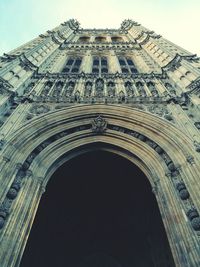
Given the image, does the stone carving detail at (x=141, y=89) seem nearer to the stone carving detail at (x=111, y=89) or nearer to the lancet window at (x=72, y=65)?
the stone carving detail at (x=111, y=89)

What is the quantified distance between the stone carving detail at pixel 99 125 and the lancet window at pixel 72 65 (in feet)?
24.8

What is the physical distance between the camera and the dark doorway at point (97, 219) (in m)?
11.6

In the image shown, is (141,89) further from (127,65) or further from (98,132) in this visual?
(127,65)

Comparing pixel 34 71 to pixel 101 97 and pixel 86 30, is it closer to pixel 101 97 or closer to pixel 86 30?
pixel 101 97

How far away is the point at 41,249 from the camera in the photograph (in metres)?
12.0

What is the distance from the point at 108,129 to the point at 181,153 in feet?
11.6

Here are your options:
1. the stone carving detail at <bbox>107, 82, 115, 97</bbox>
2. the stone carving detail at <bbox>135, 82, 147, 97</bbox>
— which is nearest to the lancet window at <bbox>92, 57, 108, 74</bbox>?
the stone carving detail at <bbox>107, 82, 115, 97</bbox>

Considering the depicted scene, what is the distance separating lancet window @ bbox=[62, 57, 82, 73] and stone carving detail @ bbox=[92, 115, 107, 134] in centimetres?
757

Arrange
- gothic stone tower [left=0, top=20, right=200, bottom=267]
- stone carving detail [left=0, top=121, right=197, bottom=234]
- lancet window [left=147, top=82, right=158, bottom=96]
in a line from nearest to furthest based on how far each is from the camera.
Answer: stone carving detail [left=0, top=121, right=197, bottom=234]
gothic stone tower [left=0, top=20, right=200, bottom=267]
lancet window [left=147, top=82, right=158, bottom=96]

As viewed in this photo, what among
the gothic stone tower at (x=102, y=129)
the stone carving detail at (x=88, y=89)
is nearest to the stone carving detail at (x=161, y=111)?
the gothic stone tower at (x=102, y=129)

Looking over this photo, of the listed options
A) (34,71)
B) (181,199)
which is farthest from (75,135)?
(34,71)

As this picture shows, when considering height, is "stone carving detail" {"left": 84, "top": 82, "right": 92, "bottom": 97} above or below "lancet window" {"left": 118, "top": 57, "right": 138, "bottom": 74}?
below

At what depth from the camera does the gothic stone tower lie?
7.60 metres

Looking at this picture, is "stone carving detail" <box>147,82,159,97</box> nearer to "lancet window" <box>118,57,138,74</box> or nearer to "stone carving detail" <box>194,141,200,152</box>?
"lancet window" <box>118,57,138,74</box>
